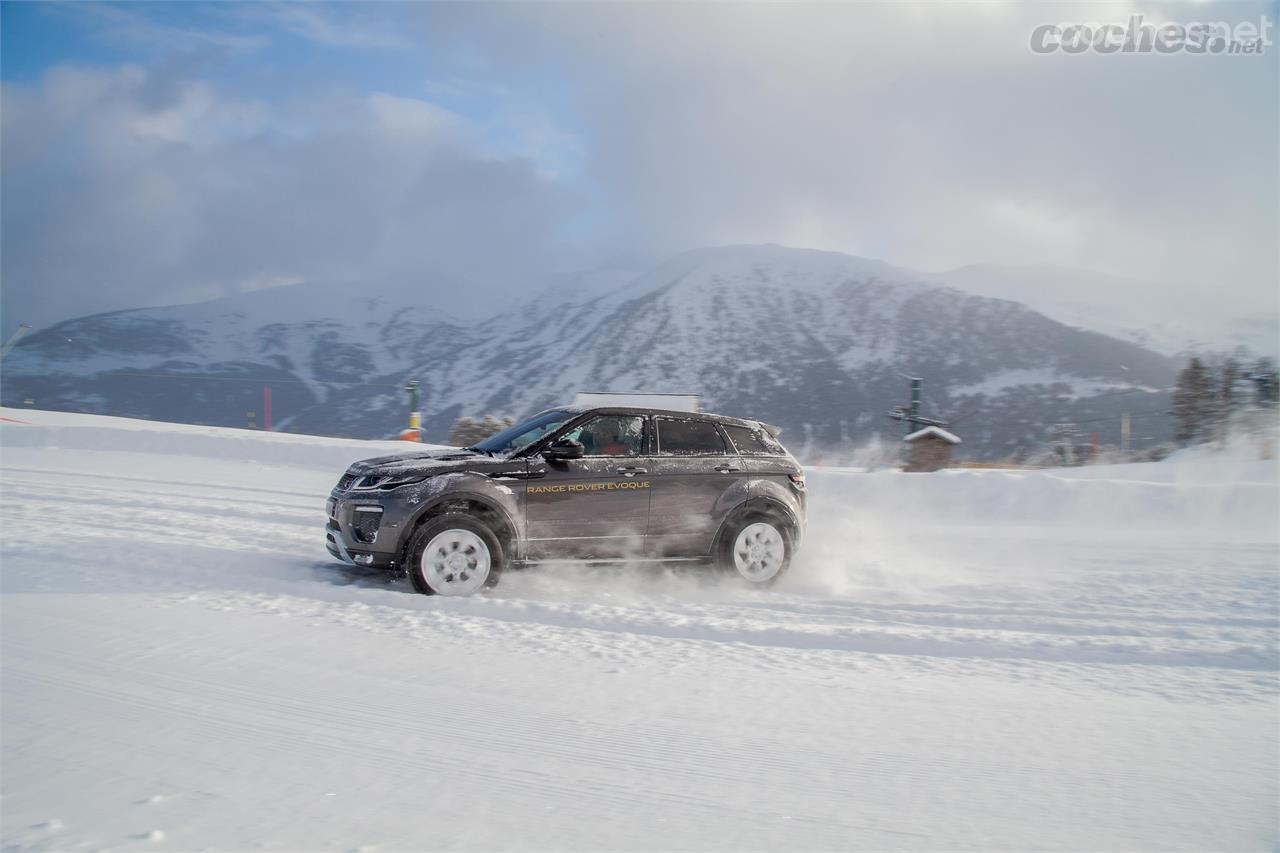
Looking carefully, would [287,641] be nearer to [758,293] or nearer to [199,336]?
[758,293]

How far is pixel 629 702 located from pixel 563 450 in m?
2.82

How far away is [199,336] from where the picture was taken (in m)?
72.4

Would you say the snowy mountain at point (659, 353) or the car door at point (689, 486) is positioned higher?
the snowy mountain at point (659, 353)

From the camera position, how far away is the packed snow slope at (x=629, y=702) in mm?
2994

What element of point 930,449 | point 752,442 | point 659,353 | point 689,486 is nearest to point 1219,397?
point 930,449

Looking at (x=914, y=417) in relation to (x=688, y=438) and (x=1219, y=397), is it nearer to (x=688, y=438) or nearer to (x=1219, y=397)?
(x=1219, y=397)

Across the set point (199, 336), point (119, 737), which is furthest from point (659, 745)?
point (199, 336)

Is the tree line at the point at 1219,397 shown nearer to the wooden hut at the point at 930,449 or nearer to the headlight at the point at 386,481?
the wooden hut at the point at 930,449

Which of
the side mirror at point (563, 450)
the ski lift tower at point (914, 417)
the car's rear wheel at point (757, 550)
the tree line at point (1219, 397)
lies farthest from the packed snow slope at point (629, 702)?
the tree line at point (1219, 397)

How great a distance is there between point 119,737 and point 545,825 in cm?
205

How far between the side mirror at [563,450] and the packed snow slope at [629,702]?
1083 mm

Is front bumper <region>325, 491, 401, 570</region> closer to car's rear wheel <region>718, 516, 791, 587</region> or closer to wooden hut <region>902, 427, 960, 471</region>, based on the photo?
car's rear wheel <region>718, 516, 791, 587</region>

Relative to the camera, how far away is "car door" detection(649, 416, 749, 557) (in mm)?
6770

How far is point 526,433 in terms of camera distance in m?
6.97
